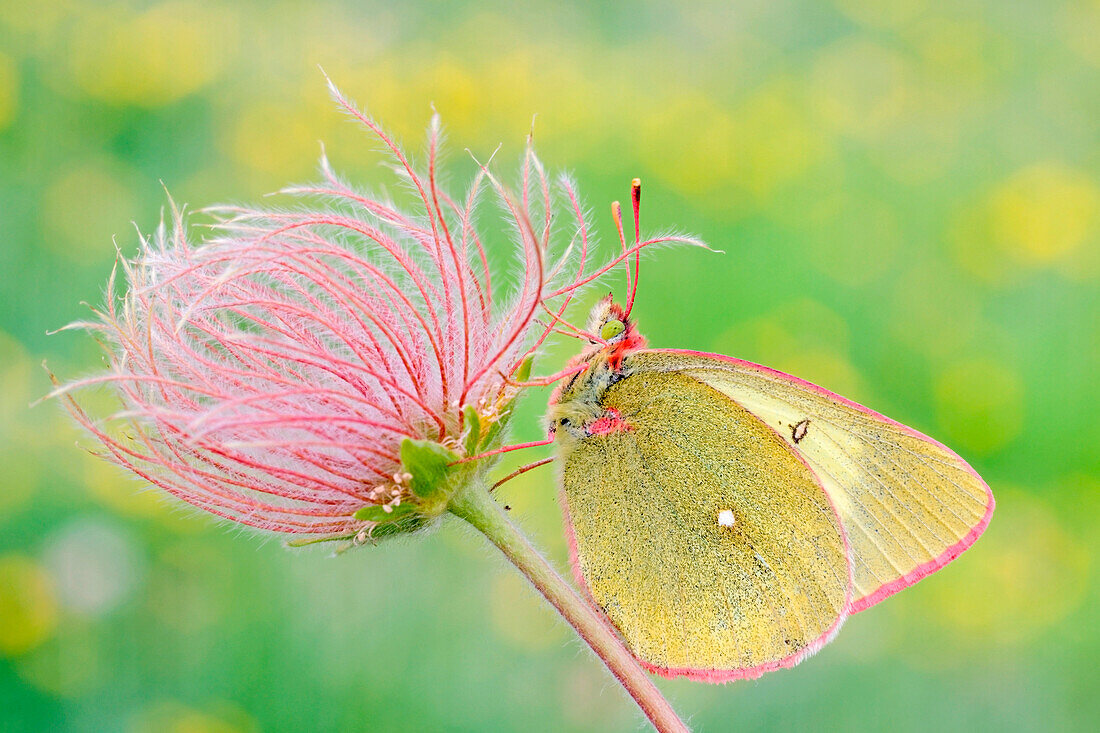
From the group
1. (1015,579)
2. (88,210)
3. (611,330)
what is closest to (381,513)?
(611,330)

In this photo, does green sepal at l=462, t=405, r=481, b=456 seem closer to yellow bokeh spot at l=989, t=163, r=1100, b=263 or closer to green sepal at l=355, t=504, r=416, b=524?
green sepal at l=355, t=504, r=416, b=524

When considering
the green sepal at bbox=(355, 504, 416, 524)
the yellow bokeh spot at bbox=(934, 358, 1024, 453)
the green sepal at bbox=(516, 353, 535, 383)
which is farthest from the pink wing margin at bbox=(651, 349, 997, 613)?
the yellow bokeh spot at bbox=(934, 358, 1024, 453)

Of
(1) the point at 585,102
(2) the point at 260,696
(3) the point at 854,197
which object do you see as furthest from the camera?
(1) the point at 585,102

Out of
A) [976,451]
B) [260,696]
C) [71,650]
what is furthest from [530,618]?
[976,451]

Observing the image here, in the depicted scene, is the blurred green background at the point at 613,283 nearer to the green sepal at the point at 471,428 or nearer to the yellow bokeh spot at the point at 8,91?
the yellow bokeh spot at the point at 8,91

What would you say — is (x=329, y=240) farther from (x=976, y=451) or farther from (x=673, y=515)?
(x=976, y=451)

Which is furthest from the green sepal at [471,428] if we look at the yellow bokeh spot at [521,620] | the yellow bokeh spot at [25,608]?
the yellow bokeh spot at [25,608]

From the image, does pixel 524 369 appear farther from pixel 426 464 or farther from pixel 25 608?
pixel 25 608
